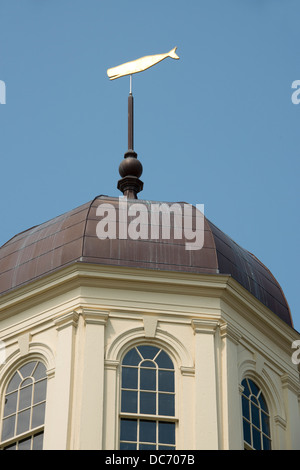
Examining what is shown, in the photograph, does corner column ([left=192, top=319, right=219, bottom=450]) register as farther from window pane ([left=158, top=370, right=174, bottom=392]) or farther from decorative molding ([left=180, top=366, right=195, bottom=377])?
window pane ([left=158, top=370, right=174, bottom=392])

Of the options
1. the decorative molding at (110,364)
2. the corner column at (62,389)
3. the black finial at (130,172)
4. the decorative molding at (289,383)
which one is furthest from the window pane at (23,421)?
the black finial at (130,172)

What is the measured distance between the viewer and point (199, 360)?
38094 mm

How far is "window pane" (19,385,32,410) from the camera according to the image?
125 ft

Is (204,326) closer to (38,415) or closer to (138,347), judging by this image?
(138,347)

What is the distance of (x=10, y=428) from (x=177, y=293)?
16.2ft

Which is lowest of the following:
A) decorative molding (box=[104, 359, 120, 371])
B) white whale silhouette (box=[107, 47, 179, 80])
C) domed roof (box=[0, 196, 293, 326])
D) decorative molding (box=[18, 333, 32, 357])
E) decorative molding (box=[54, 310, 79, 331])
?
decorative molding (box=[104, 359, 120, 371])

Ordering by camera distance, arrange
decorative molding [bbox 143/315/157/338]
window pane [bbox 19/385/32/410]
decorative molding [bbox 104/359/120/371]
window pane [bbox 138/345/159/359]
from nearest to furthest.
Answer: decorative molding [bbox 104/359/120/371]
window pane [bbox 19/385/32/410]
window pane [bbox 138/345/159/359]
decorative molding [bbox 143/315/157/338]

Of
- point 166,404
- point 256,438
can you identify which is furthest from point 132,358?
A: point 256,438

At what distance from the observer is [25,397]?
125 ft

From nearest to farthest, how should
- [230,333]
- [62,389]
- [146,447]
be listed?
[146,447], [62,389], [230,333]

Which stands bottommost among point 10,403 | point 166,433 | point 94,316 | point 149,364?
point 166,433

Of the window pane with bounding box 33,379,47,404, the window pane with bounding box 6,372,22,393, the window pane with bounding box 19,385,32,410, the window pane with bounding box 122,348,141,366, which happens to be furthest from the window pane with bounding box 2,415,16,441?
the window pane with bounding box 122,348,141,366

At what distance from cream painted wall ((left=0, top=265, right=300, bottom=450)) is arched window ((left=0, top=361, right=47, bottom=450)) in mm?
233

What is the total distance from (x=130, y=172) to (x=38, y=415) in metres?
8.82
